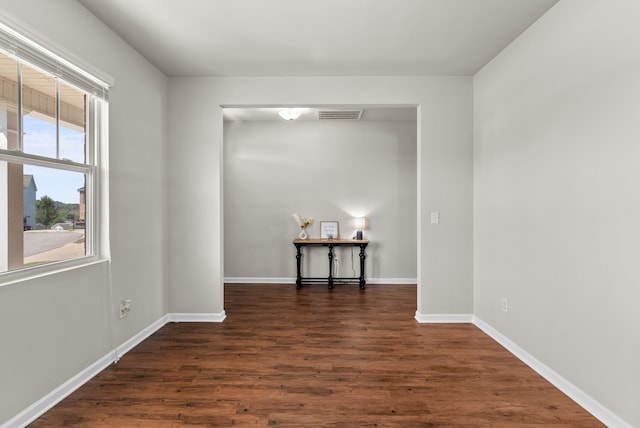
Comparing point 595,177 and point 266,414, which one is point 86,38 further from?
point 595,177

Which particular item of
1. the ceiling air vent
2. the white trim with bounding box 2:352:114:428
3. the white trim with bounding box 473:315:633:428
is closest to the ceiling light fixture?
the ceiling air vent

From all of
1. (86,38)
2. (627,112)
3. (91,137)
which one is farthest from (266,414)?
(86,38)

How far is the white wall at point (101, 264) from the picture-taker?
1891 millimetres

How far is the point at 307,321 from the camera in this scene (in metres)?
3.70

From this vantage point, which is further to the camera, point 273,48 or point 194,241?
point 194,241

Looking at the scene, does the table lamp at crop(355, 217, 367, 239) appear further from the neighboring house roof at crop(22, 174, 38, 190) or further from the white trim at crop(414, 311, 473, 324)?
the neighboring house roof at crop(22, 174, 38, 190)

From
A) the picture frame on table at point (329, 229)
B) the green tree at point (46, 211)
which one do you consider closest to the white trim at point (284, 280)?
the picture frame on table at point (329, 229)

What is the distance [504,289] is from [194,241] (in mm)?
3233

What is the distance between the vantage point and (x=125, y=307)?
113 inches

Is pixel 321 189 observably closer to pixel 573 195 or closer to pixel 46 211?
pixel 573 195

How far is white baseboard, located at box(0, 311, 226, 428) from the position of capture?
191 centimetres

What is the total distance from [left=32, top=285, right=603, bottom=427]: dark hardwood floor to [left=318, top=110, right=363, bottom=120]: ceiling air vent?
3016 millimetres

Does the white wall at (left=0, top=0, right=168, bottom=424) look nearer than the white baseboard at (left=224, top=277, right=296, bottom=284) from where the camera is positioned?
Yes

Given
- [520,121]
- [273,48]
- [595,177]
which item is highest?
[273,48]
